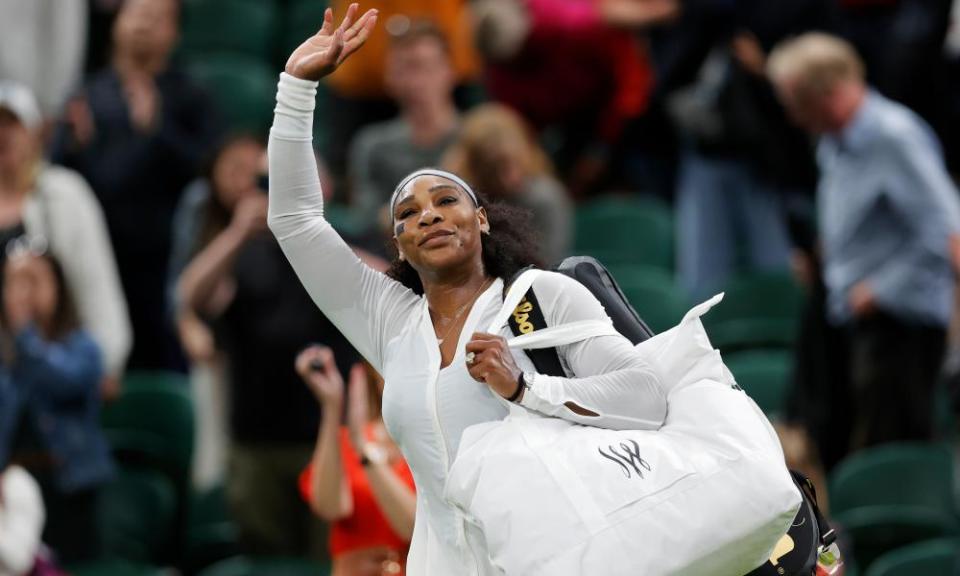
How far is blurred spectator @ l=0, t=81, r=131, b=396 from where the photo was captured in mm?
7797

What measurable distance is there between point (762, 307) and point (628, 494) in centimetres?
464

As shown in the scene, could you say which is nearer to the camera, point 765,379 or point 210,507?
point 765,379

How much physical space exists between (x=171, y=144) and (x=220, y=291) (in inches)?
46.4

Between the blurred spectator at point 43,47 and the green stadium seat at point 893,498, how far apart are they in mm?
4057

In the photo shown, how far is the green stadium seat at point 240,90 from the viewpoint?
389 inches

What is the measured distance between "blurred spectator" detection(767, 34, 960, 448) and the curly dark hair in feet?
10.3

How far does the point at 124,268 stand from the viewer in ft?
28.8

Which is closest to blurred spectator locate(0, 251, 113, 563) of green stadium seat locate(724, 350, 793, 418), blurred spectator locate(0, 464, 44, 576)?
blurred spectator locate(0, 464, 44, 576)

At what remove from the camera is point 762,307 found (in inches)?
333

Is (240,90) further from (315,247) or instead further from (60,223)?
(315,247)

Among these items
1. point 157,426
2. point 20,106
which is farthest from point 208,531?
point 20,106

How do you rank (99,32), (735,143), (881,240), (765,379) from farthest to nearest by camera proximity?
(99,32) → (735,143) → (765,379) → (881,240)

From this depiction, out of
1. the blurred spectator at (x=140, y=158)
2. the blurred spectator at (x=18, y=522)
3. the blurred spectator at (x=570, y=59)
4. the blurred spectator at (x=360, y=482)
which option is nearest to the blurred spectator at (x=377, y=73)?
the blurred spectator at (x=570, y=59)

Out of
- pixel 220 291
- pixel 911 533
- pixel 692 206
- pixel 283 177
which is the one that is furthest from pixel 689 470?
pixel 692 206
